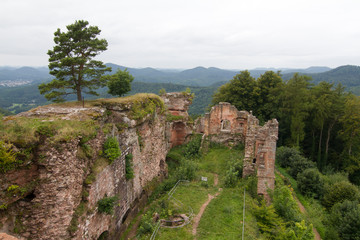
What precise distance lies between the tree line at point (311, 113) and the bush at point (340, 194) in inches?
314

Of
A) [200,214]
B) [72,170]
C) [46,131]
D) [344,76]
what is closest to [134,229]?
[200,214]

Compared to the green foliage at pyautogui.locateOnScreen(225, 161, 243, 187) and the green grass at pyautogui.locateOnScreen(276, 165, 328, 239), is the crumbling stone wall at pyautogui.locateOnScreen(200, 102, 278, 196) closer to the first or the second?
the green foliage at pyautogui.locateOnScreen(225, 161, 243, 187)

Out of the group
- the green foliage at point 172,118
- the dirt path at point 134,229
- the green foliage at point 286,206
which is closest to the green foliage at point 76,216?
the dirt path at point 134,229

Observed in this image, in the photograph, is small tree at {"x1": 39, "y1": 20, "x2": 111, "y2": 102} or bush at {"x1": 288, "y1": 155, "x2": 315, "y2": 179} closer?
small tree at {"x1": 39, "y1": 20, "x2": 111, "y2": 102}

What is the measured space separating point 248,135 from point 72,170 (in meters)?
12.9

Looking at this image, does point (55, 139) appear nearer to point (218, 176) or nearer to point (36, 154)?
point (36, 154)

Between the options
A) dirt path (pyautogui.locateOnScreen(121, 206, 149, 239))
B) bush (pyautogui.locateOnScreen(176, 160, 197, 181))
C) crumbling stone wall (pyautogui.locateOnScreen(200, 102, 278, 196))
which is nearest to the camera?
dirt path (pyautogui.locateOnScreen(121, 206, 149, 239))

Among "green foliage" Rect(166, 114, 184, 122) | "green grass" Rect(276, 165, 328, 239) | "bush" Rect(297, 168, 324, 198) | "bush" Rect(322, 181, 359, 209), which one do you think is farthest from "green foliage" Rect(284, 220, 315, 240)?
"green foliage" Rect(166, 114, 184, 122)

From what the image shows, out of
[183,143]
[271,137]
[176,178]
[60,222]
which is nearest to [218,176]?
[176,178]

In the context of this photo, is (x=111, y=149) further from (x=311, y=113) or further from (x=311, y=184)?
(x=311, y=113)

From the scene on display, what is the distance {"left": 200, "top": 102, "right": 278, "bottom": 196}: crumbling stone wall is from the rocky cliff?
7.84 meters

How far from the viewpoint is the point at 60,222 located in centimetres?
823

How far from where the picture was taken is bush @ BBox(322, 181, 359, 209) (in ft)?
54.5

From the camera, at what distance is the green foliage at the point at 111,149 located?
10781 mm
